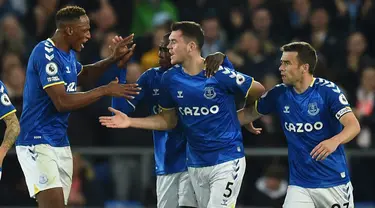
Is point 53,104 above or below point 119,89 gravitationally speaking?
below

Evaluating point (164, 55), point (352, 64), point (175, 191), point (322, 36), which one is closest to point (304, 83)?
point (164, 55)

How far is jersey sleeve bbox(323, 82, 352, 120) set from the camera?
9.89 meters

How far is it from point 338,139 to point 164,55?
7.24ft

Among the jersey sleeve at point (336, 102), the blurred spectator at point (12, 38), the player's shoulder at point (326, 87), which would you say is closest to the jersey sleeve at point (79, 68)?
the player's shoulder at point (326, 87)

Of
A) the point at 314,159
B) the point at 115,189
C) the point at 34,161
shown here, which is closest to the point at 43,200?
the point at 34,161

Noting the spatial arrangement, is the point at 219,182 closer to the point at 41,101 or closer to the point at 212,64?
the point at 212,64

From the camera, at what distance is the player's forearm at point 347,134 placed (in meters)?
9.63

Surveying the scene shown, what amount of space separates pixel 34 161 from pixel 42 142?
0.67 ft

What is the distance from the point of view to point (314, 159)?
10.0 meters

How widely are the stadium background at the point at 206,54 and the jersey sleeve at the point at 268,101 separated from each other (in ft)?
10.7

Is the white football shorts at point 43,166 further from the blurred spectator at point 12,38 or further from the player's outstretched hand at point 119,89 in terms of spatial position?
the blurred spectator at point 12,38

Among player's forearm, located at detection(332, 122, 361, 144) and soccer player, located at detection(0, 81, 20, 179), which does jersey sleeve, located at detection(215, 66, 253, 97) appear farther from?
soccer player, located at detection(0, 81, 20, 179)

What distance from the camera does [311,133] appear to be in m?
10.1

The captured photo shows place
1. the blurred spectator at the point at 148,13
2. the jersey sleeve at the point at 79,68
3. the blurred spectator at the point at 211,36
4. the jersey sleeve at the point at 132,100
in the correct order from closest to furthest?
the jersey sleeve at the point at 79,68 < the jersey sleeve at the point at 132,100 < the blurred spectator at the point at 211,36 < the blurred spectator at the point at 148,13
